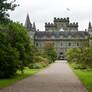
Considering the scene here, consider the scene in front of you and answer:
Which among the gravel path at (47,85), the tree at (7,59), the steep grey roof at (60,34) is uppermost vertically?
the steep grey roof at (60,34)

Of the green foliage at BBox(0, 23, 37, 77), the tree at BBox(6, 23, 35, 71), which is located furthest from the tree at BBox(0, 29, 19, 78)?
the tree at BBox(6, 23, 35, 71)

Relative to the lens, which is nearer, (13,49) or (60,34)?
(13,49)

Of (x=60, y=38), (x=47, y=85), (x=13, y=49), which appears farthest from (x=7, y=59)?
(x=60, y=38)

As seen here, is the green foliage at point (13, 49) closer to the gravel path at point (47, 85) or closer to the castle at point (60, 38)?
the gravel path at point (47, 85)

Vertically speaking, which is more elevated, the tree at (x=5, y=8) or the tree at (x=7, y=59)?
the tree at (x=5, y=8)

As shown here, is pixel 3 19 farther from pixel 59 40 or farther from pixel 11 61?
pixel 59 40

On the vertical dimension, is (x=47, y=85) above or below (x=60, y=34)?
below

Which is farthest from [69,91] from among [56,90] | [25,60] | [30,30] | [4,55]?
[30,30]

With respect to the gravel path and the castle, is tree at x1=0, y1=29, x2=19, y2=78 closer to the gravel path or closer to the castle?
the gravel path

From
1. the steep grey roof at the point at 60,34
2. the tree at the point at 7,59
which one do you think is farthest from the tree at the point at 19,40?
the steep grey roof at the point at 60,34

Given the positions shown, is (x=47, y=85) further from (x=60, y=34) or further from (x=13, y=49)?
(x=60, y=34)

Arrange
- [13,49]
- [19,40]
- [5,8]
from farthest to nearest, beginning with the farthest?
[19,40], [13,49], [5,8]

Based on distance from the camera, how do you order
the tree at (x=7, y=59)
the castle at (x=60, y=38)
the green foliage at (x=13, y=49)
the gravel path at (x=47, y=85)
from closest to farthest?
1. the gravel path at (x=47, y=85)
2. the tree at (x=7, y=59)
3. the green foliage at (x=13, y=49)
4. the castle at (x=60, y=38)

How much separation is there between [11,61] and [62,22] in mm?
81121
